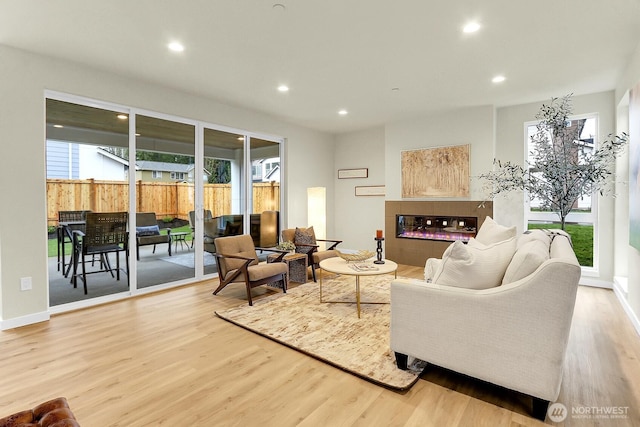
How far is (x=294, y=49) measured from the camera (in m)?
3.33

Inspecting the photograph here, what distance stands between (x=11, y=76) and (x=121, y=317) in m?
2.62

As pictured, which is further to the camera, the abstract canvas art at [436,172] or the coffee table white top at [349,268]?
the abstract canvas art at [436,172]

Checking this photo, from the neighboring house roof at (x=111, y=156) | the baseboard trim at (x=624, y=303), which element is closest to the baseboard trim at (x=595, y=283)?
the baseboard trim at (x=624, y=303)

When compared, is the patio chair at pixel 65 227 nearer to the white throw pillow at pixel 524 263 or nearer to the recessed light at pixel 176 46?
the recessed light at pixel 176 46

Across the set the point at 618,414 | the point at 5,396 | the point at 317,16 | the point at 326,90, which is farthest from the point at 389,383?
the point at 326,90

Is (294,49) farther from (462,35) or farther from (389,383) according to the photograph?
(389,383)

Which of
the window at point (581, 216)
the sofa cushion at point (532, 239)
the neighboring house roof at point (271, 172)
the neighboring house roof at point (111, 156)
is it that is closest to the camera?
the sofa cushion at point (532, 239)

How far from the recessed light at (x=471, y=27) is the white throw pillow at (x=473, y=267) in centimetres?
195

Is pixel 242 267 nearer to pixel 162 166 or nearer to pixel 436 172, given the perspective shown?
pixel 162 166

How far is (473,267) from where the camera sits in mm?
2102

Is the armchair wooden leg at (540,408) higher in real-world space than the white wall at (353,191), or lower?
lower

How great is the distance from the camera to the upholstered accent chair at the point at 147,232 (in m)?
4.38

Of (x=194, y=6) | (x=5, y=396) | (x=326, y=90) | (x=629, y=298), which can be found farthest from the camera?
(x=326, y=90)

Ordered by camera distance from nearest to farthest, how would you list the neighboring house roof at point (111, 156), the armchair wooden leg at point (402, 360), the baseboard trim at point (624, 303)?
the armchair wooden leg at point (402, 360), the baseboard trim at point (624, 303), the neighboring house roof at point (111, 156)
